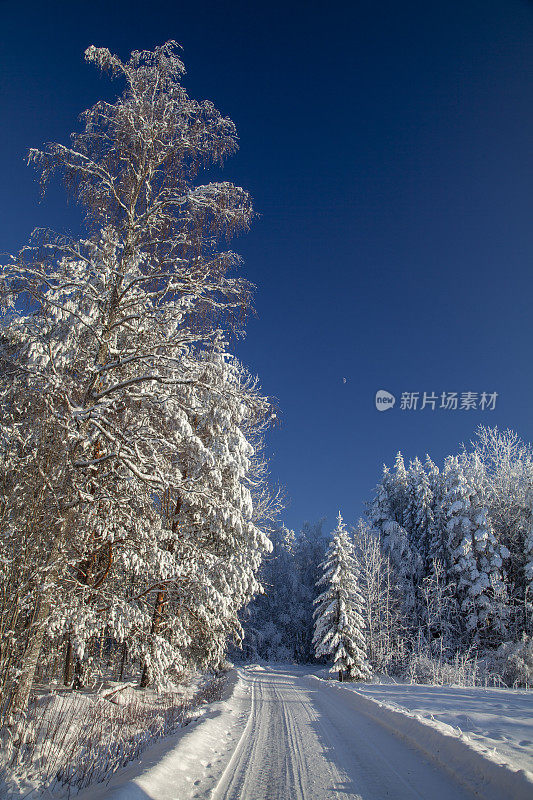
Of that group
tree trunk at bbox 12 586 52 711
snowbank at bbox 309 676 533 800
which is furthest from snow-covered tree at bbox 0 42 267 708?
snowbank at bbox 309 676 533 800

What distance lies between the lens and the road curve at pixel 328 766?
12.2ft

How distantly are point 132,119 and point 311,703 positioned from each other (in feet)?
43.1

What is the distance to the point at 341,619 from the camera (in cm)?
2223

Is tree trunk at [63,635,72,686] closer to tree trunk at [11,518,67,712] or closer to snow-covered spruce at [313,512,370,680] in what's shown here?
tree trunk at [11,518,67,712]

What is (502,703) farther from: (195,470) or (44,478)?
(44,478)

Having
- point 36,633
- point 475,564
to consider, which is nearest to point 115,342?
point 36,633

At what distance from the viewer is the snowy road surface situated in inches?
138

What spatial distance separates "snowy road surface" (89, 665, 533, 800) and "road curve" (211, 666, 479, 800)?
0.4 inches

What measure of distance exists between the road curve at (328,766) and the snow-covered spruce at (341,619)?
53.4 ft

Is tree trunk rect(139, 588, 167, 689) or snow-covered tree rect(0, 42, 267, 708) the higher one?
snow-covered tree rect(0, 42, 267, 708)

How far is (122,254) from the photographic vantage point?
651cm

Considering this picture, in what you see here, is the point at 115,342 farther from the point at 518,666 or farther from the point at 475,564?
the point at 475,564

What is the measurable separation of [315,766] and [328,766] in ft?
0.49

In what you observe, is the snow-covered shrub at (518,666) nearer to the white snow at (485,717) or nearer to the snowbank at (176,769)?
the white snow at (485,717)
